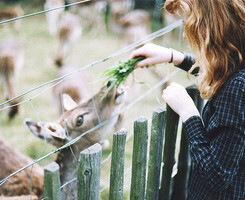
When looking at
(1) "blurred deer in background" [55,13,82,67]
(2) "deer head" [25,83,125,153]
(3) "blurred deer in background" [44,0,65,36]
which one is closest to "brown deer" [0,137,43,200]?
(2) "deer head" [25,83,125,153]

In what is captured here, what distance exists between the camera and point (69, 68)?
539 centimetres

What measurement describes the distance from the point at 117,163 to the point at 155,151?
0.36 m

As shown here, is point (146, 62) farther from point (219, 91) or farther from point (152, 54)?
point (219, 91)

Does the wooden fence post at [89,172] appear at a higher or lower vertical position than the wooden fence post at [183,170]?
higher

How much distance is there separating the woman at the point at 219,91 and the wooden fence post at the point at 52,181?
0.65 meters

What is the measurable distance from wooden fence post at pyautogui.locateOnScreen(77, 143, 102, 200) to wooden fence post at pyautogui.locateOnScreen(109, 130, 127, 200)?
0.16 metres

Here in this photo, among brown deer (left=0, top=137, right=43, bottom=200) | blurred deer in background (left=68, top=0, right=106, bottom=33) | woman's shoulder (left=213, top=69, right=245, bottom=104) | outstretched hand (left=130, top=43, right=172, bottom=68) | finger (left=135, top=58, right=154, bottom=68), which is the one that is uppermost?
woman's shoulder (left=213, top=69, right=245, bottom=104)

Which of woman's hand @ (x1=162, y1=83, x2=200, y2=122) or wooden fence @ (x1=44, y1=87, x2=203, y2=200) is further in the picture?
woman's hand @ (x1=162, y1=83, x2=200, y2=122)

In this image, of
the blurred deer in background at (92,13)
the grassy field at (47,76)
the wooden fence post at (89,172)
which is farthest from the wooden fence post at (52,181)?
the blurred deer in background at (92,13)

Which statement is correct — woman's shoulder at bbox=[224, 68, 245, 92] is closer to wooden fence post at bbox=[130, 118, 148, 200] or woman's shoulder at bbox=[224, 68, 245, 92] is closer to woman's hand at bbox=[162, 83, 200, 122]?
woman's hand at bbox=[162, 83, 200, 122]

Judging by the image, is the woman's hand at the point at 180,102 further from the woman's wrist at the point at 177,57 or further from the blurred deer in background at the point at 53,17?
the blurred deer in background at the point at 53,17

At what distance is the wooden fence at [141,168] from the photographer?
1363 millimetres

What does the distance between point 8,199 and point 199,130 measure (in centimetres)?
159

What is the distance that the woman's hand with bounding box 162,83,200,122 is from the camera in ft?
5.32
